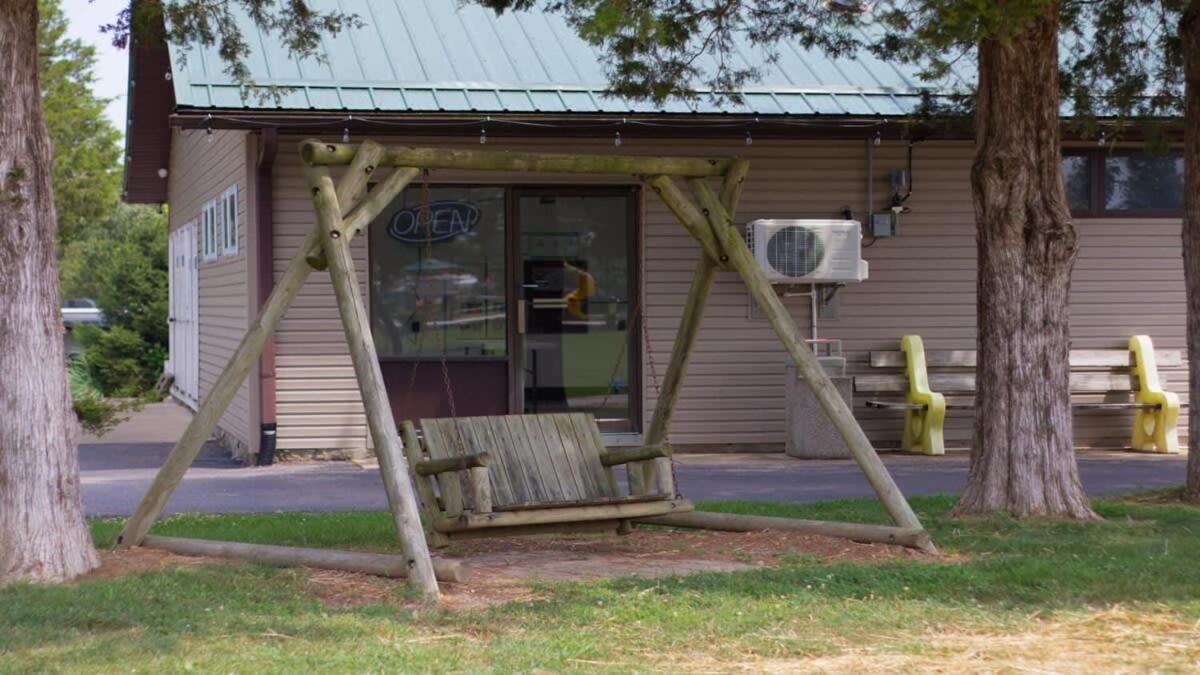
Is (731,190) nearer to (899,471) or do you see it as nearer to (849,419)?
(849,419)

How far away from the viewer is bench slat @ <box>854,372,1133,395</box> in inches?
550

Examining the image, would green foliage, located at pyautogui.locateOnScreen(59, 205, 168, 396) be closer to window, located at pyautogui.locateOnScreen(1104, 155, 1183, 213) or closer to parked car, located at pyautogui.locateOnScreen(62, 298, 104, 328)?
parked car, located at pyautogui.locateOnScreen(62, 298, 104, 328)

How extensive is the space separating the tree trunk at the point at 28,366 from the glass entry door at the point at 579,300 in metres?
6.48

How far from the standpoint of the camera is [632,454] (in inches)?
350

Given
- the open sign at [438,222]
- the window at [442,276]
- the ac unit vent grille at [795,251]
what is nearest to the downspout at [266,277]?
the window at [442,276]

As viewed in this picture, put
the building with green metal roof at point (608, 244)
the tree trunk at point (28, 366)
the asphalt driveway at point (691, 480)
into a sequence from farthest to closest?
the building with green metal roof at point (608, 244), the asphalt driveway at point (691, 480), the tree trunk at point (28, 366)

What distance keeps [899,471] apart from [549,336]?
10.6 feet

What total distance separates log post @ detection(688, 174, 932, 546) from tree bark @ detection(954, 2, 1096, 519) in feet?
3.36

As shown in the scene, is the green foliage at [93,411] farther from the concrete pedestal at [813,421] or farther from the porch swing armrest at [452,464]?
the porch swing armrest at [452,464]

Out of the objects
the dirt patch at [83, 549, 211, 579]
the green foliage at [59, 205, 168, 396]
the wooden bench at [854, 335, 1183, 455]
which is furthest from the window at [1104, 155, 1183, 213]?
the green foliage at [59, 205, 168, 396]

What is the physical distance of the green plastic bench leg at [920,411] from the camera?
13.8m

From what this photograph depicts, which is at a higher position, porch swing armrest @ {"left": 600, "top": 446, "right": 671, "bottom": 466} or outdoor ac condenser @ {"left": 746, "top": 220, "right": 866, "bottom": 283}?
outdoor ac condenser @ {"left": 746, "top": 220, "right": 866, "bottom": 283}

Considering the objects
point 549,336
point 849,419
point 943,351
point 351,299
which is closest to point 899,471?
point 943,351

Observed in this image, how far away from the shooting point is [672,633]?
20.9 ft
